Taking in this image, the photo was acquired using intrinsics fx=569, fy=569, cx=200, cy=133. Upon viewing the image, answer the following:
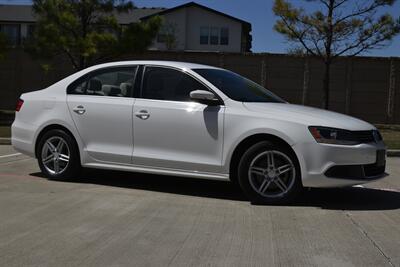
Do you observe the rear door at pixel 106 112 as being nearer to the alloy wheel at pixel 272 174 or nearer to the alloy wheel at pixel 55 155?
the alloy wheel at pixel 55 155

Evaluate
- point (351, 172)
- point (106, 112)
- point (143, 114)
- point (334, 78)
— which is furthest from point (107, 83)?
point (334, 78)

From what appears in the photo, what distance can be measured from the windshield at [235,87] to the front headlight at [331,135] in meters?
1.04

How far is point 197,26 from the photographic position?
48.2 meters

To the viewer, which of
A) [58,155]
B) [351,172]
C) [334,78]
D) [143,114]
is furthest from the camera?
[334,78]

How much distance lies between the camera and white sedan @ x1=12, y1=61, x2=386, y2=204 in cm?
623

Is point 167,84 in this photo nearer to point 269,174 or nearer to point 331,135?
point 269,174

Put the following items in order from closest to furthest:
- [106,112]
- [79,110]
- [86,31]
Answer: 1. [106,112]
2. [79,110]
3. [86,31]

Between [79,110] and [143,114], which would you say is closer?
[143,114]

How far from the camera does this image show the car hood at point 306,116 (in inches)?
246

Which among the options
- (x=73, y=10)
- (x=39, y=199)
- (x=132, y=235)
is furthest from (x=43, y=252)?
(x=73, y=10)

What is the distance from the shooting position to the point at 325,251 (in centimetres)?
471

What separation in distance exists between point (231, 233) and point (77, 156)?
3166 millimetres

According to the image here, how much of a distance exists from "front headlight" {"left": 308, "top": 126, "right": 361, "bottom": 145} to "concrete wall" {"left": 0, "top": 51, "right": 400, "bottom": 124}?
21417 millimetres

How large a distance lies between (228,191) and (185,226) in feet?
6.65
